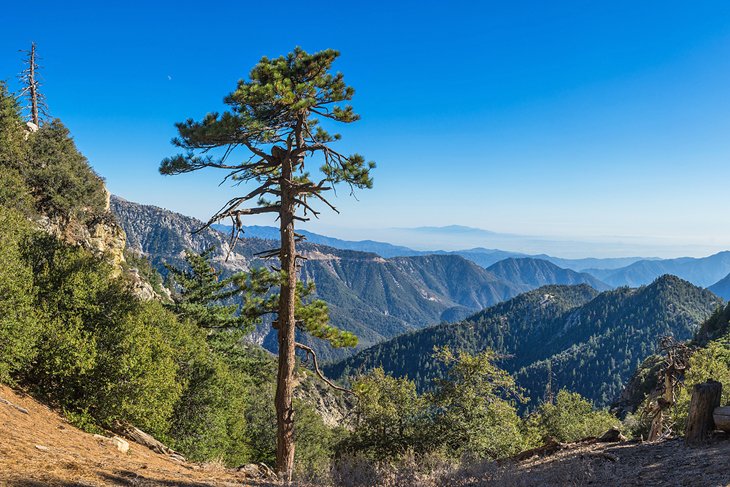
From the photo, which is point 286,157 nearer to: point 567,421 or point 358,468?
point 358,468

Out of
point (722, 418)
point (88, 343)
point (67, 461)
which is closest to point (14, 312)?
point (88, 343)

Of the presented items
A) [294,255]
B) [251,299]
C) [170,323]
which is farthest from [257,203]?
[170,323]

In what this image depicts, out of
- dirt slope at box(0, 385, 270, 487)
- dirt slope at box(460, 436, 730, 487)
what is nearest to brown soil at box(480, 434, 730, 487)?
dirt slope at box(460, 436, 730, 487)

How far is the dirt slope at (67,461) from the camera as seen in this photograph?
7.96m

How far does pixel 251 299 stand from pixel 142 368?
6.53m

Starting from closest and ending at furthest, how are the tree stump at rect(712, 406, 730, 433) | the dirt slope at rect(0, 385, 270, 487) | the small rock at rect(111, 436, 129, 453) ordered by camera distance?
the dirt slope at rect(0, 385, 270, 487) → the tree stump at rect(712, 406, 730, 433) → the small rock at rect(111, 436, 129, 453)

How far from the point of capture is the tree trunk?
1408 centimetres

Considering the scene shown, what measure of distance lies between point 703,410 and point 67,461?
52.7 ft

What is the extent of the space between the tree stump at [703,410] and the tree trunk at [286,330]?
469 inches

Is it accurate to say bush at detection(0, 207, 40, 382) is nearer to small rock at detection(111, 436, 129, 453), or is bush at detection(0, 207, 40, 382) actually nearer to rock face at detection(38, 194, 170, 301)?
small rock at detection(111, 436, 129, 453)

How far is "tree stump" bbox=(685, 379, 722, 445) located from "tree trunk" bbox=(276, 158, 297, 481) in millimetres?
11910

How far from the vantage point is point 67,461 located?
29.6 feet

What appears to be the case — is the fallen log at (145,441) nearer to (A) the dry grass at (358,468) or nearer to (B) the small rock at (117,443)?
(A) the dry grass at (358,468)

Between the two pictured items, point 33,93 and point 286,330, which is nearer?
point 286,330
